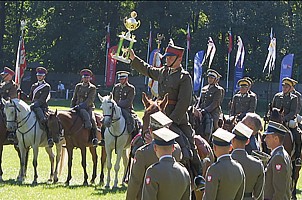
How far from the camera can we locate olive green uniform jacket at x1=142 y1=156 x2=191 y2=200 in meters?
6.91

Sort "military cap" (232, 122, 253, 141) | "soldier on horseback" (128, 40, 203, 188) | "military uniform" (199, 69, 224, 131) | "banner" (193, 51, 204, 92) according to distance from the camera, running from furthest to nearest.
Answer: "banner" (193, 51, 204, 92)
"military uniform" (199, 69, 224, 131)
"soldier on horseback" (128, 40, 203, 188)
"military cap" (232, 122, 253, 141)

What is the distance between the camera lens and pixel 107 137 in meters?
17.9

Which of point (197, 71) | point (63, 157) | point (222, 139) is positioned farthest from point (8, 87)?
point (222, 139)

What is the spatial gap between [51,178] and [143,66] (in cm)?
883

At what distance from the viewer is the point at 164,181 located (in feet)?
22.7

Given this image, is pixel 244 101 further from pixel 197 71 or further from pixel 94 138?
pixel 197 71

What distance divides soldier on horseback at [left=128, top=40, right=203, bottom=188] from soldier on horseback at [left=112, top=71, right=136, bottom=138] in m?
7.85

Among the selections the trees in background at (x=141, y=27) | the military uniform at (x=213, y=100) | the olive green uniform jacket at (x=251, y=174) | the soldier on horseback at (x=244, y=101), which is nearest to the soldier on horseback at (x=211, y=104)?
the military uniform at (x=213, y=100)

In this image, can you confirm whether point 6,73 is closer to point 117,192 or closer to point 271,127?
point 117,192

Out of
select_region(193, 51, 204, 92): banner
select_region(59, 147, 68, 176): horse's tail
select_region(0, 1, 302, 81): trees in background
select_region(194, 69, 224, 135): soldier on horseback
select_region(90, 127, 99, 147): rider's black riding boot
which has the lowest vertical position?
select_region(59, 147, 68, 176): horse's tail

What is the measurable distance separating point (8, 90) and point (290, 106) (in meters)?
7.34

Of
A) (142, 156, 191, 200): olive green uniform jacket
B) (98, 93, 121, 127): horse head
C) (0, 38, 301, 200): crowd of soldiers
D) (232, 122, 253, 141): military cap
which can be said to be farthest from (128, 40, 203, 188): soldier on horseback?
(98, 93, 121, 127): horse head

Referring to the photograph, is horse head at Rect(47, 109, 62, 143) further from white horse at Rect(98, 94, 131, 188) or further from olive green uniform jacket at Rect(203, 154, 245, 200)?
olive green uniform jacket at Rect(203, 154, 245, 200)

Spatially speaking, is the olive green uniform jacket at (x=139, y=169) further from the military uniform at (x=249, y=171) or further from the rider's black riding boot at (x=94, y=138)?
the rider's black riding boot at (x=94, y=138)
